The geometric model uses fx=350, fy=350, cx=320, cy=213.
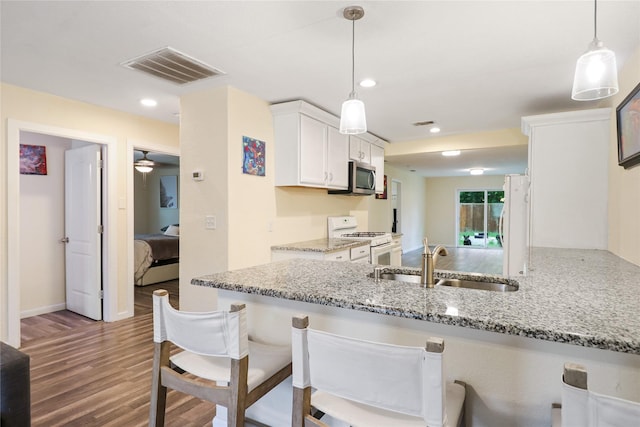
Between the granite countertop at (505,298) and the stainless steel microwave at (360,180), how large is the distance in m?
2.46

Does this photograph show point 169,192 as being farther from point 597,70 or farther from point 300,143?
point 597,70

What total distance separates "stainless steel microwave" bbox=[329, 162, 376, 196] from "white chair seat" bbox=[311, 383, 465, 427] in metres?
3.42

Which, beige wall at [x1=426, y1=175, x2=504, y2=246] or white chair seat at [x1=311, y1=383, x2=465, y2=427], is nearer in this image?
white chair seat at [x1=311, y1=383, x2=465, y2=427]

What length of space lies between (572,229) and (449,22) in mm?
2141

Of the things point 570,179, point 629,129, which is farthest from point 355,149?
point 629,129

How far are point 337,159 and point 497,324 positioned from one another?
326 cm

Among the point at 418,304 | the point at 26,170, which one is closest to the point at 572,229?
the point at 418,304

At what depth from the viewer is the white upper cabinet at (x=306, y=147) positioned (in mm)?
3414

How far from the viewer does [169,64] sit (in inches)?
98.6

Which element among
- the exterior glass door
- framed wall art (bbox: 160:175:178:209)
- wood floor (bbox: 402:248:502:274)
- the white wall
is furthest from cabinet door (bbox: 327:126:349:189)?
the exterior glass door

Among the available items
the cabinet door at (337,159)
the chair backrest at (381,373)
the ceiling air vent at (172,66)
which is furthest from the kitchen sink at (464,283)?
the cabinet door at (337,159)

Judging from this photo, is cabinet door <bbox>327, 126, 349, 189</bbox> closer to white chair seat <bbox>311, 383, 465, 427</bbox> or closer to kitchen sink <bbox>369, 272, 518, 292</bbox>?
kitchen sink <bbox>369, 272, 518, 292</bbox>

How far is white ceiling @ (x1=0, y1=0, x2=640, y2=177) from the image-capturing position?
183 centimetres

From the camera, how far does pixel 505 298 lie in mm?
1318
